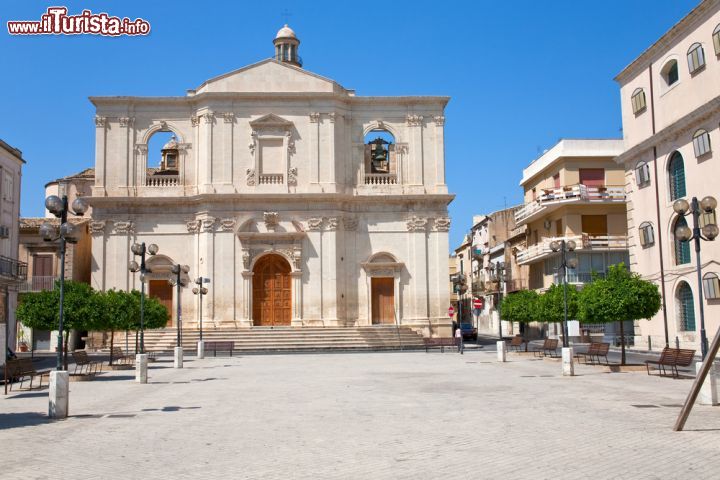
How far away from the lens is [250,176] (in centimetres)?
4272

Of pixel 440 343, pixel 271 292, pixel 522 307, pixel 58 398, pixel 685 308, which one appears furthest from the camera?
pixel 271 292

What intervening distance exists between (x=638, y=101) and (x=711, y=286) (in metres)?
9.77

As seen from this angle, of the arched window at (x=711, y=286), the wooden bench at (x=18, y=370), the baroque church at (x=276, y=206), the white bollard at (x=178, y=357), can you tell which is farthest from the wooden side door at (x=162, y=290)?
the arched window at (x=711, y=286)

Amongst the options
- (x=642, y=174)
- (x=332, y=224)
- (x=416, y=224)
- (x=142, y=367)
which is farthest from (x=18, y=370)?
(x=416, y=224)

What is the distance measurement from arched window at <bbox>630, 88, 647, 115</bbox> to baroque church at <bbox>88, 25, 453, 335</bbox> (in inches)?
463

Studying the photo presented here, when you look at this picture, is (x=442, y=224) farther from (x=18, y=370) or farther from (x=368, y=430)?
(x=368, y=430)

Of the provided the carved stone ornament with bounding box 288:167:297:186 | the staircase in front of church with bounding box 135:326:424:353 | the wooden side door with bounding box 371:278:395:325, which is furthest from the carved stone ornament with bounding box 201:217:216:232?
the wooden side door with bounding box 371:278:395:325

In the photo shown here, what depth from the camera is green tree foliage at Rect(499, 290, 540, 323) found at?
34.6 meters

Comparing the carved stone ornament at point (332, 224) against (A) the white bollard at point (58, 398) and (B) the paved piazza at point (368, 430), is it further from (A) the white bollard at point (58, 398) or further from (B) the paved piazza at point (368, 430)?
(A) the white bollard at point (58, 398)

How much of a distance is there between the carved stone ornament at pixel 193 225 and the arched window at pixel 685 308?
2421cm

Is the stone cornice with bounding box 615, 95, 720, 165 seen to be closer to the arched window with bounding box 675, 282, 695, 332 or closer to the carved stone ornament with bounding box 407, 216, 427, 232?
the arched window with bounding box 675, 282, 695, 332

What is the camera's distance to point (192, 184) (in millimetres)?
43438

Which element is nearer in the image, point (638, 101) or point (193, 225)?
point (638, 101)

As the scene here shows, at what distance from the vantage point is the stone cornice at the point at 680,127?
27.8m
